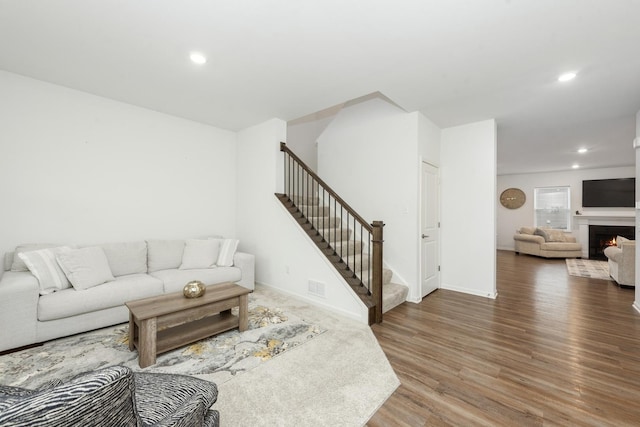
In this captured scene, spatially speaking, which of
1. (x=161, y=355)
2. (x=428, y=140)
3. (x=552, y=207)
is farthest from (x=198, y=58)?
(x=552, y=207)

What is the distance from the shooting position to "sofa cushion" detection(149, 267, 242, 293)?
3.22m

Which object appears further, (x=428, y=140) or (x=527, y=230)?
(x=527, y=230)

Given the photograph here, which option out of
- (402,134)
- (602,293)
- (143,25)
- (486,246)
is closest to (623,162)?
(602,293)

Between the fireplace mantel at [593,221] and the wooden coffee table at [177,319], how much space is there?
10028 mm

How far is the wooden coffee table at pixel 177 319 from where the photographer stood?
84.4 inches

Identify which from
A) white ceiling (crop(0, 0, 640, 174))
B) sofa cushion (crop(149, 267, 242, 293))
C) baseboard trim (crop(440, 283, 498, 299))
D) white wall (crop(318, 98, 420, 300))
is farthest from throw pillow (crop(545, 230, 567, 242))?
sofa cushion (crop(149, 267, 242, 293))

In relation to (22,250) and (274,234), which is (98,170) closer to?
(22,250)

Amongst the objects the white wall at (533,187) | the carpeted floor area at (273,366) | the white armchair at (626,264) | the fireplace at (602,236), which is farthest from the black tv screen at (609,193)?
the carpeted floor area at (273,366)

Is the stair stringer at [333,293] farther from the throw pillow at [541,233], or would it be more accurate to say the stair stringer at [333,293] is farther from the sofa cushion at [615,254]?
the throw pillow at [541,233]

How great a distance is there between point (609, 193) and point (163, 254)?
11.1 m

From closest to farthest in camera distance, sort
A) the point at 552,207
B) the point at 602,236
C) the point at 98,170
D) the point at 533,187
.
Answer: the point at 98,170, the point at 602,236, the point at 552,207, the point at 533,187

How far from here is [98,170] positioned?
3.48 metres

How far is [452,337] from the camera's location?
8.98ft

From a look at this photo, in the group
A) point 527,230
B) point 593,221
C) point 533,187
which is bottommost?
point 527,230
